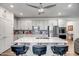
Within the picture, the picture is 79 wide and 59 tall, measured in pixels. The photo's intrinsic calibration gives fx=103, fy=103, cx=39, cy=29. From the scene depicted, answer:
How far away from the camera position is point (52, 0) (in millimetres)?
1177

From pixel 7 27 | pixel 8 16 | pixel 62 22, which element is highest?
pixel 8 16

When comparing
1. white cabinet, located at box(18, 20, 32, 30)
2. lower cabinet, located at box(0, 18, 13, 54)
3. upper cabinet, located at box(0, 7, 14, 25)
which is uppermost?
upper cabinet, located at box(0, 7, 14, 25)

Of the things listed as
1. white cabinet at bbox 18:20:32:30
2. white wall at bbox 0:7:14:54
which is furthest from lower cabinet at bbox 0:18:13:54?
white cabinet at bbox 18:20:32:30

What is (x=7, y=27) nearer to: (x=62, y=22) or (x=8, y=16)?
(x=8, y=16)

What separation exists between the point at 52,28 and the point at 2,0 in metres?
1.81

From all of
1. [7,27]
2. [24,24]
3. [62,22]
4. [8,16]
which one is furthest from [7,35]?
[62,22]

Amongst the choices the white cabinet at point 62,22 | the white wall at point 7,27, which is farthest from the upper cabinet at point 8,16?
the white cabinet at point 62,22

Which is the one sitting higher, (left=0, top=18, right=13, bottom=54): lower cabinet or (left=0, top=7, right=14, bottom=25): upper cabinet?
(left=0, top=7, right=14, bottom=25): upper cabinet

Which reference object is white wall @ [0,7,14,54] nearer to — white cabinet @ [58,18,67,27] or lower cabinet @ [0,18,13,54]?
lower cabinet @ [0,18,13,54]

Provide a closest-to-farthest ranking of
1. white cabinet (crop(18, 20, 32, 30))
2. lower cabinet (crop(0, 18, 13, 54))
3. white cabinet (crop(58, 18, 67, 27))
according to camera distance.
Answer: lower cabinet (crop(0, 18, 13, 54)), white cabinet (crop(58, 18, 67, 27)), white cabinet (crop(18, 20, 32, 30))

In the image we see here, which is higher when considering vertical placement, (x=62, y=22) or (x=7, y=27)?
(x=62, y=22)

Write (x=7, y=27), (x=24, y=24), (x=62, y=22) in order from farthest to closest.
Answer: (x=24, y=24) → (x=62, y=22) → (x=7, y=27)

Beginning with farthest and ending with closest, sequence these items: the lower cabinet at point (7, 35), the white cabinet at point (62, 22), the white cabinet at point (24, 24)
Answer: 1. the white cabinet at point (24, 24)
2. the white cabinet at point (62, 22)
3. the lower cabinet at point (7, 35)

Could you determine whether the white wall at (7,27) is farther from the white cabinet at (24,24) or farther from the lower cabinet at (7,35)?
the white cabinet at (24,24)
